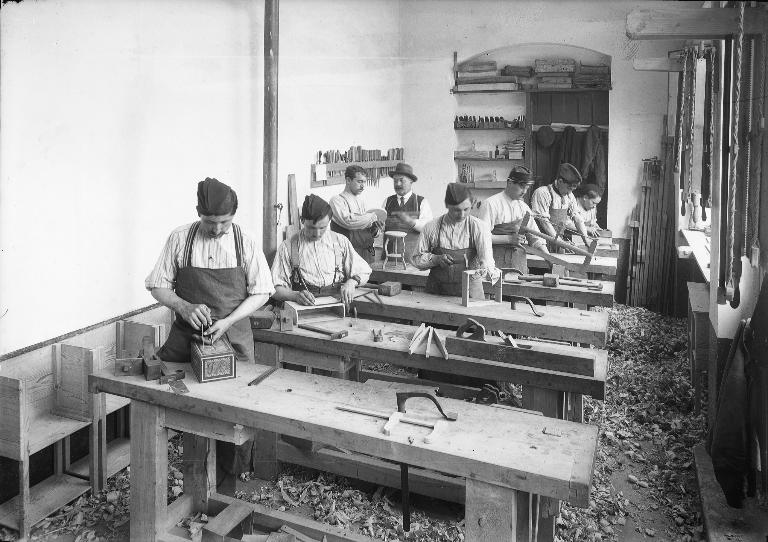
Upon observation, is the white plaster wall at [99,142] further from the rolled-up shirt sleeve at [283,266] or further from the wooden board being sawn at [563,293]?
the wooden board being sawn at [563,293]

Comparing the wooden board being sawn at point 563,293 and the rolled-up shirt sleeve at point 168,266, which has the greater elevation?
the rolled-up shirt sleeve at point 168,266

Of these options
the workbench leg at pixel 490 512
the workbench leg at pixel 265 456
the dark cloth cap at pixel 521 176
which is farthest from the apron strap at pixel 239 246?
the dark cloth cap at pixel 521 176

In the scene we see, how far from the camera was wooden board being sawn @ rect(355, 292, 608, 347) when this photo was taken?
4.66 meters

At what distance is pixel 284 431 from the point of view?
3.03 m

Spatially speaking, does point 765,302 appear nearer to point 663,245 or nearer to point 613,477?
point 613,477

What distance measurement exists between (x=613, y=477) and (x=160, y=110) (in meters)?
4.29

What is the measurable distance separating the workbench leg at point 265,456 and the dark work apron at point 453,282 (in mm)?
1383

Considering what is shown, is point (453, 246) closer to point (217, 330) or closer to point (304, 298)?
point (304, 298)

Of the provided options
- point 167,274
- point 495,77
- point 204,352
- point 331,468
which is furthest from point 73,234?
point 495,77

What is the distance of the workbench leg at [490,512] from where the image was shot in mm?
2643

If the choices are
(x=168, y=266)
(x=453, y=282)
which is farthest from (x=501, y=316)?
(x=168, y=266)

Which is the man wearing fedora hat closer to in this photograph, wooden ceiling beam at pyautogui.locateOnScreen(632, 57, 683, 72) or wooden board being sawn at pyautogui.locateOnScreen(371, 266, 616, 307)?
wooden board being sawn at pyautogui.locateOnScreen(371, 266, 616, 307)

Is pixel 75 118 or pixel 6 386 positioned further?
pixel 75 118

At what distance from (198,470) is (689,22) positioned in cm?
348
